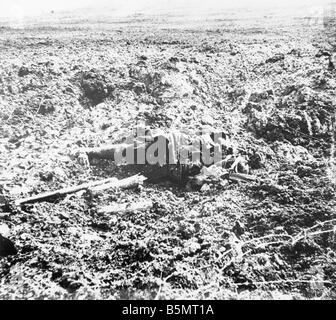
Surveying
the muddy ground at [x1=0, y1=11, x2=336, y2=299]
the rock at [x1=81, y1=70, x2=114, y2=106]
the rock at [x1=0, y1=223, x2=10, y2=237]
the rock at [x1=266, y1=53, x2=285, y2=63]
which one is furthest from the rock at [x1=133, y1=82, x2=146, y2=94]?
the rock at [x1=0, y1=223, x2=10, y2=237]

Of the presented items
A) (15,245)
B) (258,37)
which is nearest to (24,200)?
(15,245)

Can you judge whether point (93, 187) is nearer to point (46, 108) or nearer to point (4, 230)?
point (4, 230)

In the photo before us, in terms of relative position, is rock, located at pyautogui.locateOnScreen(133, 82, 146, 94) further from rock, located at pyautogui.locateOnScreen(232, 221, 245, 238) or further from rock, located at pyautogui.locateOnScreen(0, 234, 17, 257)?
rock, located at pyautogui.locateOnScreen(0, 234, 17, 257)

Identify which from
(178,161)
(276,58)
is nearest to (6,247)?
(178,161)

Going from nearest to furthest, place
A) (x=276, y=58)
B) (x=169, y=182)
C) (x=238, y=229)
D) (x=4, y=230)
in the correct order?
(x=4, y=230) → (x=238, y=229) → (x=169, y=182) → (x=276, y=58)

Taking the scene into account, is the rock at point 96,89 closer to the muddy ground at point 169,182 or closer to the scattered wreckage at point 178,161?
the muddy ground at point 169,182

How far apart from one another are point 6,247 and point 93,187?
1.52 m

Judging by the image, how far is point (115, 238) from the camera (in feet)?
14.6

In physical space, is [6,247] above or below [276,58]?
below

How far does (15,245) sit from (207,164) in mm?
3155

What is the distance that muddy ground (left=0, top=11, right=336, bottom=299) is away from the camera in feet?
13.2

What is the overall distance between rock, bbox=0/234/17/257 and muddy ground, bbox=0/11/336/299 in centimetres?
8

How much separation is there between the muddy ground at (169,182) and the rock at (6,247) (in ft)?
0.28

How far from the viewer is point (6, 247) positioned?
4113 mm
